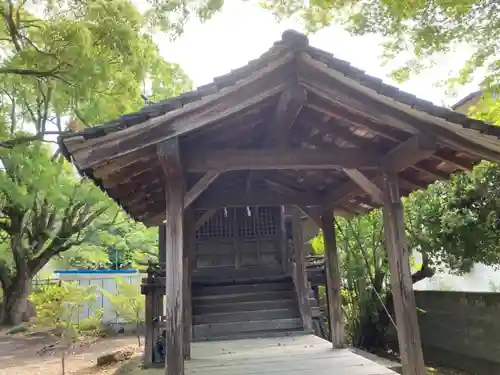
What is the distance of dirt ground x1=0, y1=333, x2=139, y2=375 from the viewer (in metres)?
11.1

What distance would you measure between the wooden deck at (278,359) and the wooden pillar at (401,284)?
946 millimetres

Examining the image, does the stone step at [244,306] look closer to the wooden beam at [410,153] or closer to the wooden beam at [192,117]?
the wooden beam at [410,153]

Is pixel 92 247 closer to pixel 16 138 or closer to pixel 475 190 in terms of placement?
pixel 16 138

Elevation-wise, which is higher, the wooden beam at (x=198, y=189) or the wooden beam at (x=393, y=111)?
the wooden beam at (x=393, y=111)

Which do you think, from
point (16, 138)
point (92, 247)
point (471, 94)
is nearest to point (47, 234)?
point (92, 247)

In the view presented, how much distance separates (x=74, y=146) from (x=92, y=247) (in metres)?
18.4

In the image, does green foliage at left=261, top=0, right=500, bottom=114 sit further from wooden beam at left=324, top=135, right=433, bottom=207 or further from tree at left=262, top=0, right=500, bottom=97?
wooden beam at left=324, top=135, right=433, bottom=207

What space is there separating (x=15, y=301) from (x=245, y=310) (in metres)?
13.5

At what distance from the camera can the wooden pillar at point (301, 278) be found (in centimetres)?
871

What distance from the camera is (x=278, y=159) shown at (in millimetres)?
4262

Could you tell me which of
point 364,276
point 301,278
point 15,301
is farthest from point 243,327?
point 15,301

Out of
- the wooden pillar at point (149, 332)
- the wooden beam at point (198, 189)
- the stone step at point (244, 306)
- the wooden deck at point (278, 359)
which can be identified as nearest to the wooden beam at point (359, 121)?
the wooden beam at point (198, 189)

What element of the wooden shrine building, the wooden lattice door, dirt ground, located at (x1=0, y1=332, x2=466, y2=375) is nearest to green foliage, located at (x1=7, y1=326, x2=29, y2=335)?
dirt ground, located at (x1=0, y1=332, x2=466, y2=375)

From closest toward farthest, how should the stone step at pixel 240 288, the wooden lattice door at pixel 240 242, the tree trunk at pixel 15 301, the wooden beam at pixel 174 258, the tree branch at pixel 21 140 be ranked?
1. the wooden beam at pixel 174 258
2. the tree branch at pixel 21 140
3. the stone step at pixel 240 288
4. the wooden lattice door at pixel 240 242
5. the tree trunk at pixel 15 301
